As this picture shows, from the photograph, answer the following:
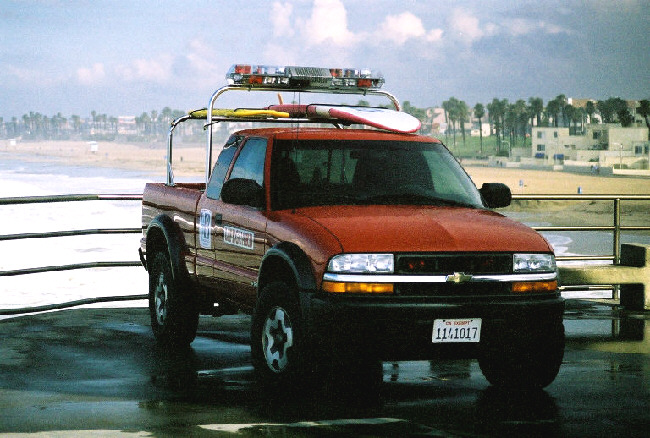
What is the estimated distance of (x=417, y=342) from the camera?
24.2 ft

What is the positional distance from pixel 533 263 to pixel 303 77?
332 cm

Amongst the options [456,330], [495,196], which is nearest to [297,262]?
[456,330]

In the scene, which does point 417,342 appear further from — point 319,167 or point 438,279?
point 319,167

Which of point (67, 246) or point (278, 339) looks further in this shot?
point (67, 246)

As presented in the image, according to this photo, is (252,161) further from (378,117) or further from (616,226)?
(616,226)

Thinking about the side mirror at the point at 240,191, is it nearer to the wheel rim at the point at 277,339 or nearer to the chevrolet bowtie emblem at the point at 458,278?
the wheel rim at the point at 277,339

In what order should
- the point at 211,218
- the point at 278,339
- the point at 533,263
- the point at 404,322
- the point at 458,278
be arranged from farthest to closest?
1. the point at 211,218
2. the point at 278,339
3. the point at 533,263
4. the point at 458,278
5. the point at 404,322

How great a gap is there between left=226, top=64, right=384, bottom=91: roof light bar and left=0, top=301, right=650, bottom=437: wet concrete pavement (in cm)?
227

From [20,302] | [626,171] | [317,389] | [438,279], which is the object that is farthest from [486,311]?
[626,171]

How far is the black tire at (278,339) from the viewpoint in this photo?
300 inches

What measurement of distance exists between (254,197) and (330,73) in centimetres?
242

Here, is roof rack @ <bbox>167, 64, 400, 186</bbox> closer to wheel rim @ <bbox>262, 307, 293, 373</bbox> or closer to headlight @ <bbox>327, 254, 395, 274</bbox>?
wheel rim @ <bbox>262, 307, 293, 373</bbox>

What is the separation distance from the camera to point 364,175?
8.63 meters

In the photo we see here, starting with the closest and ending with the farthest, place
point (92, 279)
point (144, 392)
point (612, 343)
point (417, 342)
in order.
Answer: point (417, 342) → point (144, 392) → point (612, 343) → point (92, 279)
